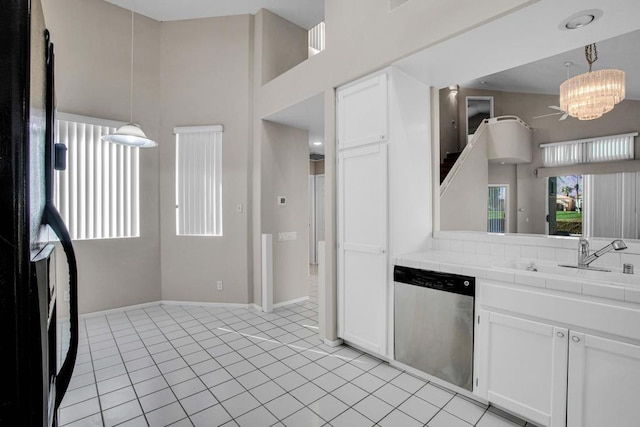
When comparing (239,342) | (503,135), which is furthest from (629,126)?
(239,342)

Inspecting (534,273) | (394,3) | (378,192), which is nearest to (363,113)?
(378,192)

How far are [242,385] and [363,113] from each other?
7.90 ft

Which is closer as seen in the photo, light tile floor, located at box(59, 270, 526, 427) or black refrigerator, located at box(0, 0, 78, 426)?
black refrigerator, located at box(0, 0, 78, 426)

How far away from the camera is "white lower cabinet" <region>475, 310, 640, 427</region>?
4.93 ft

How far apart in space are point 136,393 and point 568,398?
2732mm

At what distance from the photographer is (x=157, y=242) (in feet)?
13.7

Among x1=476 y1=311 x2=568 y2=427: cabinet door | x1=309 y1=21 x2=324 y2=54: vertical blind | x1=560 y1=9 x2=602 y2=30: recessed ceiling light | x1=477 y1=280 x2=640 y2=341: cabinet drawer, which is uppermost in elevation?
x1=309 y1=21 x2=324 y2=54: vertical blind

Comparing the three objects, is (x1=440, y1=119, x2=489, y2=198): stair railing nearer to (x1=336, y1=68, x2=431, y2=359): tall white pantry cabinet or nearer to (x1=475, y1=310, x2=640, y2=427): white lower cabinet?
(x1=336, y1=68, x2=431, y2=359): tall white pantry cabinet

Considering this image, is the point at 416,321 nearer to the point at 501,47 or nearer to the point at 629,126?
the point at 501,47

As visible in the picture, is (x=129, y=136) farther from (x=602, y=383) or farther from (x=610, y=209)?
(x=610, y=209)

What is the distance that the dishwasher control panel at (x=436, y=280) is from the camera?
2.07 m

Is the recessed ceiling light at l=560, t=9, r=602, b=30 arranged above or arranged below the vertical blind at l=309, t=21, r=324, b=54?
below

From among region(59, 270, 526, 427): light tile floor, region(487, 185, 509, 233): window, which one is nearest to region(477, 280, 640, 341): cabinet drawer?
region(59, 270, 526, 427): light tile floor

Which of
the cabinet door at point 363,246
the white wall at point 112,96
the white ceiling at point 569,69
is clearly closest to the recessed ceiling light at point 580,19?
the cabinet door at point 363,246
